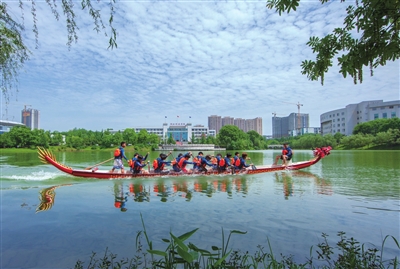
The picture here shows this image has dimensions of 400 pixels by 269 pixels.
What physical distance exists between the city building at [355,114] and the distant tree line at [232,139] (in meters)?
17.0

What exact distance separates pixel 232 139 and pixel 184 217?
9479 cm

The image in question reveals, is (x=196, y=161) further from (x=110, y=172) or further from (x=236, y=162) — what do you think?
(x=110, y=172)

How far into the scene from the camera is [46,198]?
32.2 feet

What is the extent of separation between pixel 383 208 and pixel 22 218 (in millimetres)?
10665

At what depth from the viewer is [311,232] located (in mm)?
6039

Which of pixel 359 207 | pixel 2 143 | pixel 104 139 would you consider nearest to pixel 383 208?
pixel 359 207

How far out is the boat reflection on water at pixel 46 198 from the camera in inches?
332

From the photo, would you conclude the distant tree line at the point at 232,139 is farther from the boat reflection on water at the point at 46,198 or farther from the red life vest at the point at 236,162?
the boat reflection on water at the point at 46,198

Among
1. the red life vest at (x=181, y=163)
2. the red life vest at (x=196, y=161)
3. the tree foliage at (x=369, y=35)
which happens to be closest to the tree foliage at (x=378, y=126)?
the red life vest at (x=196, y=161)

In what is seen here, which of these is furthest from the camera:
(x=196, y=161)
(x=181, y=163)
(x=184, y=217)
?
(x=196, y=161)

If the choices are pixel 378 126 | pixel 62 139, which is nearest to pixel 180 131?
pixel 62 139

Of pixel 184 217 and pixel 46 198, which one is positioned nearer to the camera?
pixel 184 217

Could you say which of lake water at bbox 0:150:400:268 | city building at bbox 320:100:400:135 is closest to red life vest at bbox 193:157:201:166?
lake water at bbox 0:150:400:268

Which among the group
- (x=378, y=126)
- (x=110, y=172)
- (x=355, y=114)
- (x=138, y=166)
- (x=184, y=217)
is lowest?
(x=184, y=217)
